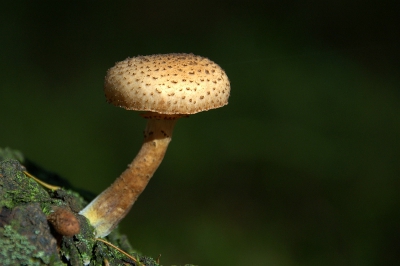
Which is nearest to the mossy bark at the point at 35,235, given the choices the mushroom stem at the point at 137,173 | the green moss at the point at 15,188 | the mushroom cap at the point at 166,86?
the green moss at the point at 15,188

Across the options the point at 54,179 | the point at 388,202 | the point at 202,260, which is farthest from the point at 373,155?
the point at 54,179

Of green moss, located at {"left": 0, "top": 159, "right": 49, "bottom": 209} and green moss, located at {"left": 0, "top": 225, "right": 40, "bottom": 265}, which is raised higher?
green moss, located at {"left": 0, "top": 159, "right": 49, "bottom": 209}

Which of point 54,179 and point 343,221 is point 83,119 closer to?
point 54,179

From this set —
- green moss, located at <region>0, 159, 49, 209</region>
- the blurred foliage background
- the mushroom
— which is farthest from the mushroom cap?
the blurred foliage background

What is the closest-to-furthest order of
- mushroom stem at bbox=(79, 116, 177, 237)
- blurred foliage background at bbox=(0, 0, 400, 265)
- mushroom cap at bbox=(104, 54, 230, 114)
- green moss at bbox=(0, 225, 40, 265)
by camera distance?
green moss at bbox=(0, 225, 40, 265)
mushroom cap at bbox=(104, 54, 230, 114)
mushroom stem at bbox=(79, 116, 177, 237)
blurred foliage background at bbox=(0, 0, 400, 265)

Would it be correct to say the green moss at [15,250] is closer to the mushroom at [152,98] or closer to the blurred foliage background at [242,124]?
the mushroom at [152,98]

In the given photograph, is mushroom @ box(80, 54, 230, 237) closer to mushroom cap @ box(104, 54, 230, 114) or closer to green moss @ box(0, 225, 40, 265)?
mushroom cap @ box(104, 54, 230, 114)
